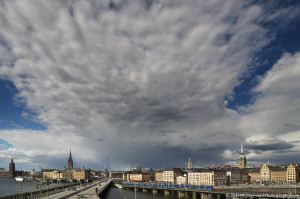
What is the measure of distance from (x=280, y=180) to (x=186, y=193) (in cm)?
11019

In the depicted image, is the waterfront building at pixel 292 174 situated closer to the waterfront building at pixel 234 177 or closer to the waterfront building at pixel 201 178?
the waterfront building at pixel 234 177

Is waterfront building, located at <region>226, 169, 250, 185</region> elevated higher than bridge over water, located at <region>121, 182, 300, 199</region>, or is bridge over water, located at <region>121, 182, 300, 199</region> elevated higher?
bridge over water, located at <region>121, 182, 300, 199</region>

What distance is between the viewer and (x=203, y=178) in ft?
582

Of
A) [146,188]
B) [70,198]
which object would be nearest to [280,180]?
[146,188]

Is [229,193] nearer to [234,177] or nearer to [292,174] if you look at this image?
[234,177]

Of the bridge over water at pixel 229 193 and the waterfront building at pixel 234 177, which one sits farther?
the waterfront building at pixel 234 177

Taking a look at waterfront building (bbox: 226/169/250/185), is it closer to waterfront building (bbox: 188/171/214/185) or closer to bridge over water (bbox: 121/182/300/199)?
waterfront building (bbox: 188/171/214/185)

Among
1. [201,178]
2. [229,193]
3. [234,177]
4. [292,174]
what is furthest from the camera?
[234,177]

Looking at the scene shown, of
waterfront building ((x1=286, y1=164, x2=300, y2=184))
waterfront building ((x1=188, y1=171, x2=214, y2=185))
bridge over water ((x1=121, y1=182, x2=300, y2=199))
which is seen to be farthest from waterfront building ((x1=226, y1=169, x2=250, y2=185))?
bridge over water ((x1=121, y1=182, x2=300, y2=199))

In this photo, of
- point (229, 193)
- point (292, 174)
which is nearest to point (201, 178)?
point (292, 174)

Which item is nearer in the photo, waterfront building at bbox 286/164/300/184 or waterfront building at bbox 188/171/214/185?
waterfront building at bbox 188/171/214/185

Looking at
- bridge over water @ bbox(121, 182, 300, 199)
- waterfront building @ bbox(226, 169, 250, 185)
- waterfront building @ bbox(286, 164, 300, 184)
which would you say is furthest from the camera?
waterfront building @ bbox(286, 164, 300, 184)

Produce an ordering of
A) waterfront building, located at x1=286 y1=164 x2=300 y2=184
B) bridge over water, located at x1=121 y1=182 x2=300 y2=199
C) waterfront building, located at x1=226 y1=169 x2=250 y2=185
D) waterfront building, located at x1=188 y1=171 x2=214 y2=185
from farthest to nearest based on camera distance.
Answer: waterfront building, located at x1=286 y1=164 x2=300 y2=184, waterfront building, located at x1=226 y1=169 x2=250 y2=185, waterfront building, located at x1=188 y1=171 x2=214 y2=185, bridge over water, located at x1=121 y1=182 x2=300 y2=199

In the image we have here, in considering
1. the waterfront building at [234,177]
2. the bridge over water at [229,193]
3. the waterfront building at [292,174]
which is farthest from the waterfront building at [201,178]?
the waterfront building at [292,174]
